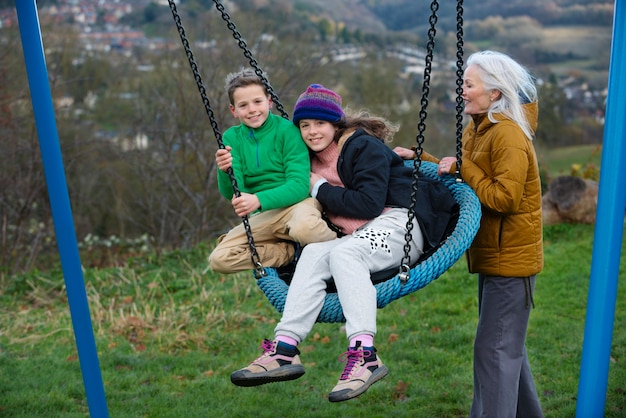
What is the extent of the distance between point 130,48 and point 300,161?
34.5 feet

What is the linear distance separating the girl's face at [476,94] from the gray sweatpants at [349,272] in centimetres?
51

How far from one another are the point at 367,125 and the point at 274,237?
610 mm

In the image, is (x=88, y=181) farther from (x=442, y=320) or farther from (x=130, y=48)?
(x=442, y=320)

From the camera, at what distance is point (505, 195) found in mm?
2912

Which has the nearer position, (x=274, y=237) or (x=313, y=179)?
(x=313, y=179)

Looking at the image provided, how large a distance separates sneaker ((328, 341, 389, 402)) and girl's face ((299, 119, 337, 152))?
2.75ft

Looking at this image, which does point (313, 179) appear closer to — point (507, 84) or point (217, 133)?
point (217, 133)

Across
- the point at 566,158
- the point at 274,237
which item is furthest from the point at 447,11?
the point at 274,237

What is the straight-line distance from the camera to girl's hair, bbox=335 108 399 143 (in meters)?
3.16

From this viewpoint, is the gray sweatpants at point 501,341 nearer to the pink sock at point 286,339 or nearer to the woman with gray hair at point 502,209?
the woman with gray hair at point 502,209

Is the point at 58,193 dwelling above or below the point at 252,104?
below

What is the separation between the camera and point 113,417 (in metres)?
4.34

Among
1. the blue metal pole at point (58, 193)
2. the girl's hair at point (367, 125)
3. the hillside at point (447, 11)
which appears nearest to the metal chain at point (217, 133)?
the girl's hair at point (367, 125)

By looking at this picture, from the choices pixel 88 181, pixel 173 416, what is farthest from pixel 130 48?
pixel 173 416
